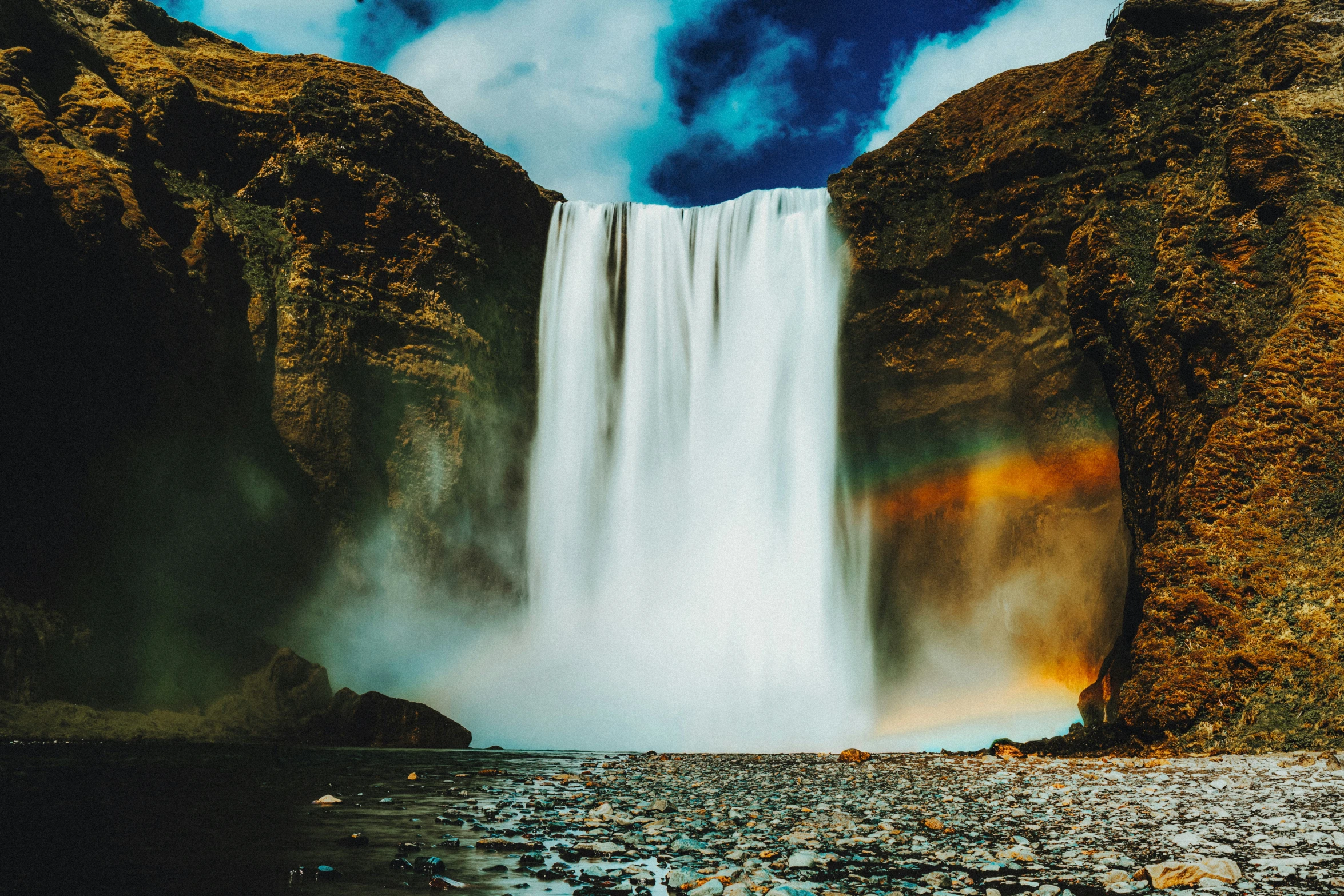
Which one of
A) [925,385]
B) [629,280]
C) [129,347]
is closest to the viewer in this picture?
[129,347]

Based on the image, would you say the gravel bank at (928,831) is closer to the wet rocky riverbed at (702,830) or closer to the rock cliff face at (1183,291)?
the wet rocky riverbed at (702,830)

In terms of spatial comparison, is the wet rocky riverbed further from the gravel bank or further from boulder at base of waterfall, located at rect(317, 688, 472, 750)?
boulder at base of waterfall, located at rect(317, 688, 472, 750)

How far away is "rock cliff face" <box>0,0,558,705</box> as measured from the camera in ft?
49.0

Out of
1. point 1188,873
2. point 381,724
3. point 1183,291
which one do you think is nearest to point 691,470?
point 381,724

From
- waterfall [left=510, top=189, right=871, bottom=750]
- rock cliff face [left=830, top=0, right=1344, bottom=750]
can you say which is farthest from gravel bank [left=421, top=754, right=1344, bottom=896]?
waterfall [left=510, top=189, right=871, bottom=750]

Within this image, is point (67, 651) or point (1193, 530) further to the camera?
point (67, 651)

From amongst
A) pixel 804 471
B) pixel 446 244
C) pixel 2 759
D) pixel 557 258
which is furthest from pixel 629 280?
pixel 2 759

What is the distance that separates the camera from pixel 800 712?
18.4m

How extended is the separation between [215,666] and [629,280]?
47.5 feet

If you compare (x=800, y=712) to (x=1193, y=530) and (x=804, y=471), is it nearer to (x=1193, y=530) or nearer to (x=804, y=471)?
(x=804, y=471)

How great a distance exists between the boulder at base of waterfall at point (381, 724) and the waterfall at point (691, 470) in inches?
129

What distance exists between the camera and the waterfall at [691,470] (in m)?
19.9

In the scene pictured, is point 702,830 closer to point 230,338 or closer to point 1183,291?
point 1183,291

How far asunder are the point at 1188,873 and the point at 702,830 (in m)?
2.78
